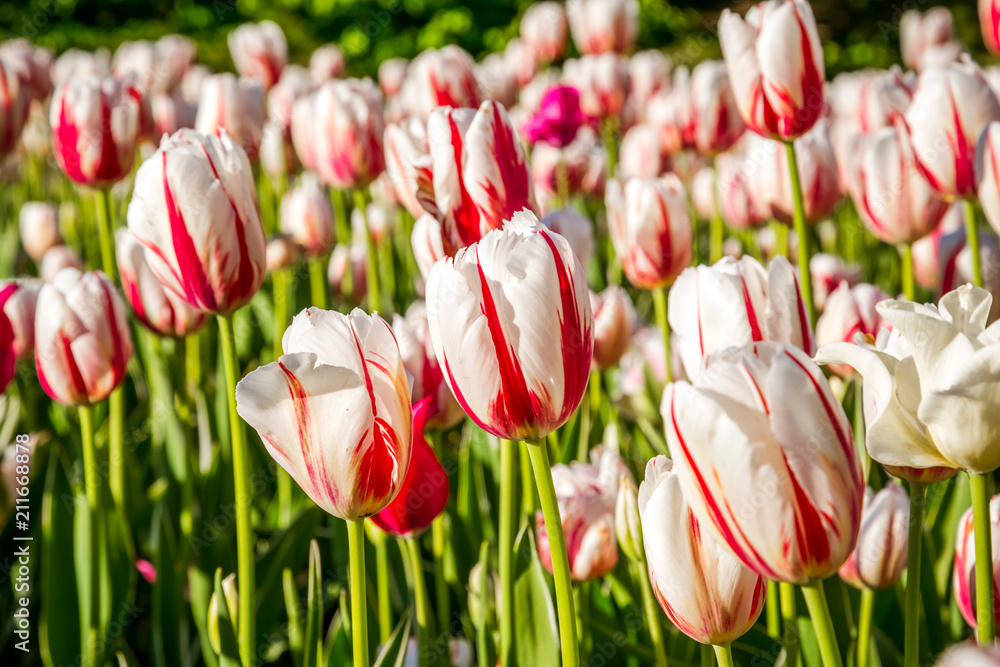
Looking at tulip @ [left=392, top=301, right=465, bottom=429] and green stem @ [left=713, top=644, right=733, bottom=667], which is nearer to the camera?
green stem @ [left=713, top=644, right=733, bottom=667]

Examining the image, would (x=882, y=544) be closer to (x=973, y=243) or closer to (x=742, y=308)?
(x=742, y=308)

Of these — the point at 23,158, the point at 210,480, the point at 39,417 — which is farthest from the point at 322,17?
the point at 210,480

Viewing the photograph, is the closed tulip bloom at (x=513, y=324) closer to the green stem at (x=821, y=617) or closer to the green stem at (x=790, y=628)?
the green stem at (x=821, y=617)

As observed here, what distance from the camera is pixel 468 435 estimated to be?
63.2 inches

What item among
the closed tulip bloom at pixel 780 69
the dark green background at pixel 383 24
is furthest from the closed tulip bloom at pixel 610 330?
the dark green background at pixel 383 24

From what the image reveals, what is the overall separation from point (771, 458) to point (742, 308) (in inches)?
12.3

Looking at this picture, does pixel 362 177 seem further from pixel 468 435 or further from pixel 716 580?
pixel 716 580

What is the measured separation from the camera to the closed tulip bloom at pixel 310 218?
2285mm

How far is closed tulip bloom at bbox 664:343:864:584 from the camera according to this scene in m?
0.53

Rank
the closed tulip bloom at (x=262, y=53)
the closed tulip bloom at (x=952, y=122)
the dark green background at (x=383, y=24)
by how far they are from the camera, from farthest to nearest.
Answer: the dark green background at (x=383, y=24) → the closed tulip bloom at (x=262, y=53) → the closed tulip bloom at (x=952, y=122)

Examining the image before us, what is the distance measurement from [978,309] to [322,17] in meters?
9.65

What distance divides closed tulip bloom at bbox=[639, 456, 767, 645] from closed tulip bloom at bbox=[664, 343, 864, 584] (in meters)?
0.09

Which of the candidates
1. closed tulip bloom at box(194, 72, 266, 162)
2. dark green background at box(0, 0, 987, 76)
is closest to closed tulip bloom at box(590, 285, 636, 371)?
closed tulip bloom at box(194, 72, 266, 162)

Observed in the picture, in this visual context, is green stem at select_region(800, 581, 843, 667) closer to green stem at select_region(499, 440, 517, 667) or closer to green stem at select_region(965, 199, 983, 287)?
green stem at select_region(499, 440, 517, 667)
